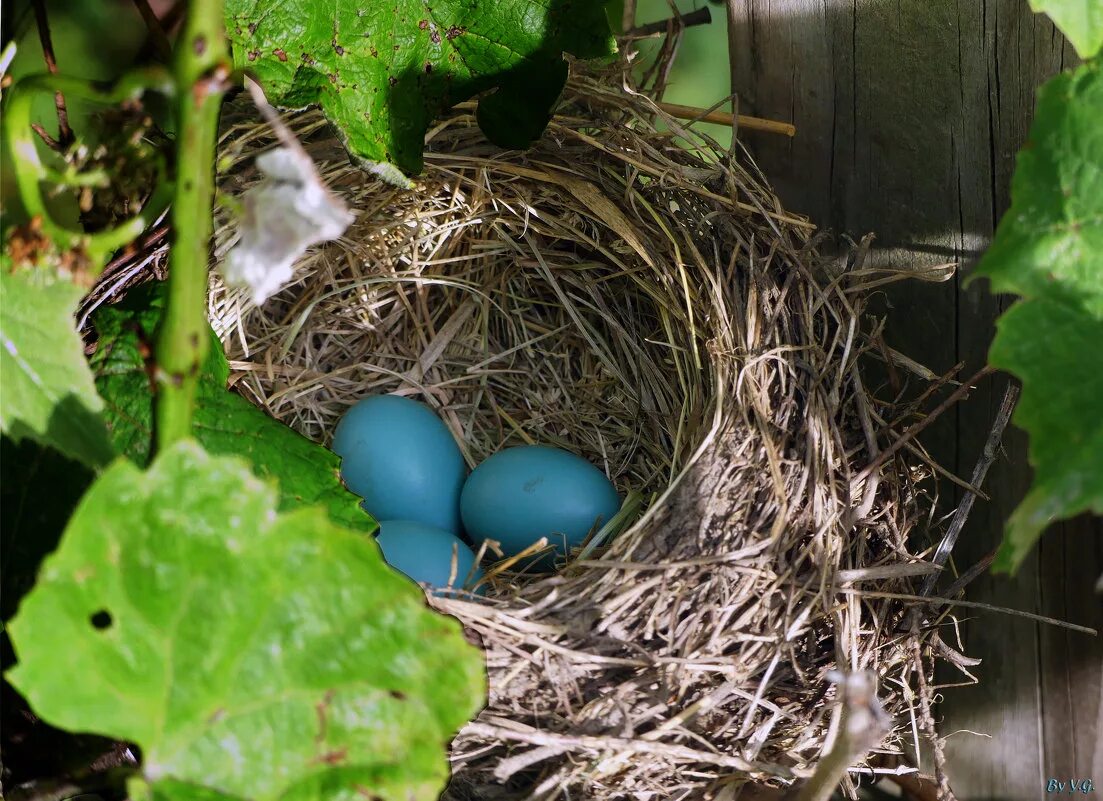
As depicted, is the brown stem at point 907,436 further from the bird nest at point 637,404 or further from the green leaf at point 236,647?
the green leaf at point 236,647

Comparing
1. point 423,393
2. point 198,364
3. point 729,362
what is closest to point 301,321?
point 423,393

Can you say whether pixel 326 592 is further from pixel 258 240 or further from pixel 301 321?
pixel 301 321

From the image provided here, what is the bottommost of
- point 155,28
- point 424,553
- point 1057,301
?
point 424,553

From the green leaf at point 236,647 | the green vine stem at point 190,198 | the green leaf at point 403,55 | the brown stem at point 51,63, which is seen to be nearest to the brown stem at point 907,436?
the green leaf at point 403,55

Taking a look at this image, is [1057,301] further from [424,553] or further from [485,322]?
[485,322]

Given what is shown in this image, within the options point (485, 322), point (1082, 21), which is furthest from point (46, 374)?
point (485, 322)
